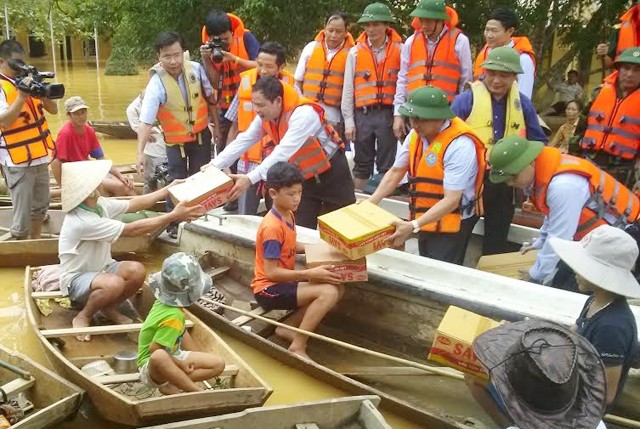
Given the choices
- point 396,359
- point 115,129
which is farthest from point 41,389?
point 115,129

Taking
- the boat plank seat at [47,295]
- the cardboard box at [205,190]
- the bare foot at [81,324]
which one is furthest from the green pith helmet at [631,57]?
the boat plank seat at [47,295]

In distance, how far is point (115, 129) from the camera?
12.3 m

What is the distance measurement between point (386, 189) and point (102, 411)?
2279mm

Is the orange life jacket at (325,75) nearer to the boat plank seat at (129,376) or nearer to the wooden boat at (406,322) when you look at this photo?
the wooden boat at (406,322)

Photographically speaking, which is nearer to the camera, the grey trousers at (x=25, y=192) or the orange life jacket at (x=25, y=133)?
the orange life jacket at (x=25, y=133)

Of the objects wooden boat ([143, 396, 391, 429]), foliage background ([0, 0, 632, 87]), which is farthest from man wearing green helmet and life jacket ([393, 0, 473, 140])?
foliage background ([0, 0, 632, 87])

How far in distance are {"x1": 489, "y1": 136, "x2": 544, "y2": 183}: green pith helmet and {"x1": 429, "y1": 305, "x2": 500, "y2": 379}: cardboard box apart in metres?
0.80

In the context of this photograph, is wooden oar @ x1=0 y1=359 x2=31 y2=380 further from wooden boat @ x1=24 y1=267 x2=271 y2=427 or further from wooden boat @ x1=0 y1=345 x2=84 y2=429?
wooden boat @ x1=24 y1=267 x2=271 y2=427

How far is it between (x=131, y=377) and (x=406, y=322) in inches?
65.7

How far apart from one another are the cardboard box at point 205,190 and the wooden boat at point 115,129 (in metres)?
7.99

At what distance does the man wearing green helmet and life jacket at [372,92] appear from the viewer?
6375 millimetres

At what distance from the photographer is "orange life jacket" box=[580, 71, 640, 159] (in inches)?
201

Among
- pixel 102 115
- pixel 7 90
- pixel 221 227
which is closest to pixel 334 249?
pixel 221 227

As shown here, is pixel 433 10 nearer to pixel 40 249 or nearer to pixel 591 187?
pixel 591 187
